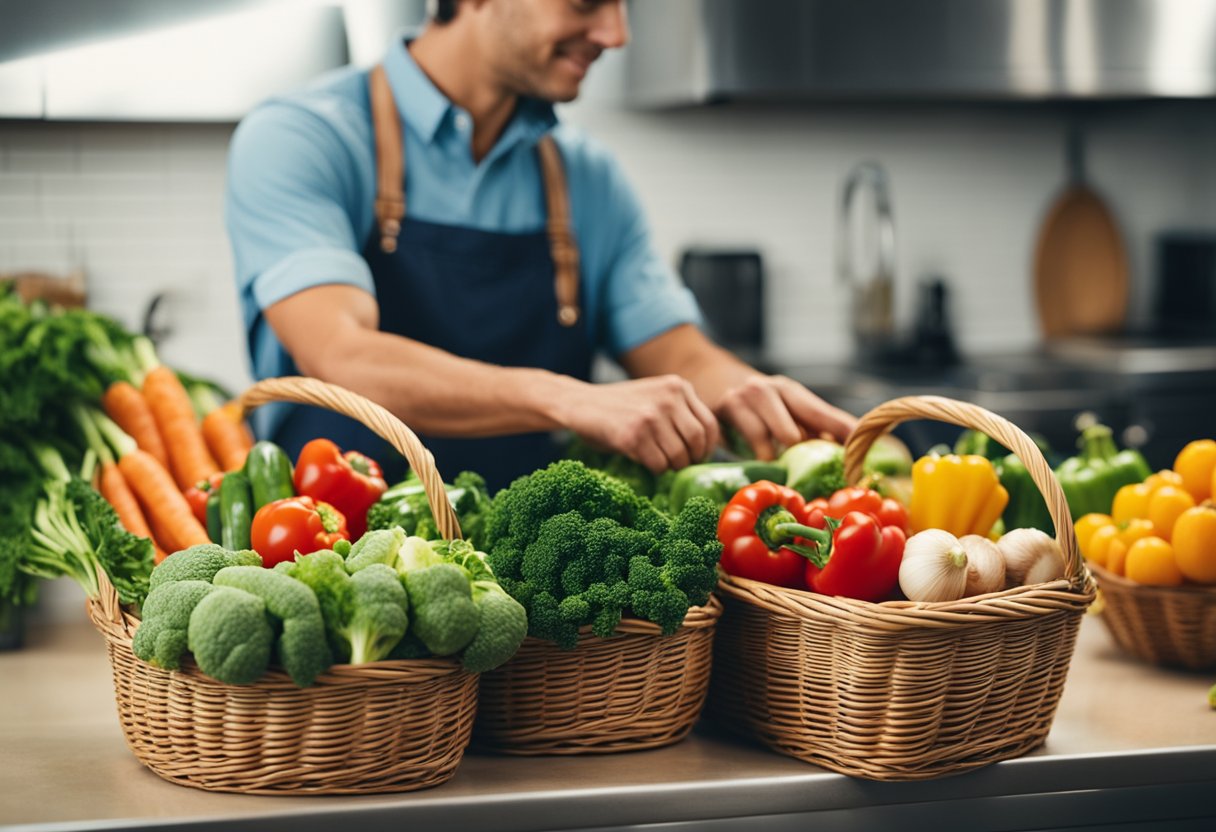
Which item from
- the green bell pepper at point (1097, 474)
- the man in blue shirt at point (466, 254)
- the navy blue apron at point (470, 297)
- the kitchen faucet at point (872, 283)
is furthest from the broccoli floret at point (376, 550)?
the kitchen faucet at point (872, 283)

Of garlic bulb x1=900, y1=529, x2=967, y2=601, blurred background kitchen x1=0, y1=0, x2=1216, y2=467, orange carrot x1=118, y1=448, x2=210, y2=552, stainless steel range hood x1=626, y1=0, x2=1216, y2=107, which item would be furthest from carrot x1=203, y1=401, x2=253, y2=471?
stainless steel range hood x1=626, y1=0, x2=1216, y2=107

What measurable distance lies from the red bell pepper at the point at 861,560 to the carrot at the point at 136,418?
116cm

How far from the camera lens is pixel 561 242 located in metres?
2.61

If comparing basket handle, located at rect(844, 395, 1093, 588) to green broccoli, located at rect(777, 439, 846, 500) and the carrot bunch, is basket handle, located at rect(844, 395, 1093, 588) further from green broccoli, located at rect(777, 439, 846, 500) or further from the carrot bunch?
the carrot bunch

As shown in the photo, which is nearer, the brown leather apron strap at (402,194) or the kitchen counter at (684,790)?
the kitchen counter at (684,790)

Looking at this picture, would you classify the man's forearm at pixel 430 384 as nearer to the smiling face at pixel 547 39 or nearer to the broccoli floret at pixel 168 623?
the smiling face at pixel 547 39

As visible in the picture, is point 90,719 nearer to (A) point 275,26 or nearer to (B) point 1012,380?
(A) point 275,26

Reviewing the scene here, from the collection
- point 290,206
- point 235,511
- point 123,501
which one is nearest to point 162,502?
point 123,501

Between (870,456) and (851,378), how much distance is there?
2.17 meters

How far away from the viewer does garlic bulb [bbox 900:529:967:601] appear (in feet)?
4.64

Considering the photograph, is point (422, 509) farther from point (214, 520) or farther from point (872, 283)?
point (872, 283)

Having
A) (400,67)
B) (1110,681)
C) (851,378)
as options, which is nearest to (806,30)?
(851,378)

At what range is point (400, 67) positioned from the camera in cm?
252

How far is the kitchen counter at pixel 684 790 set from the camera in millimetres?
1314
